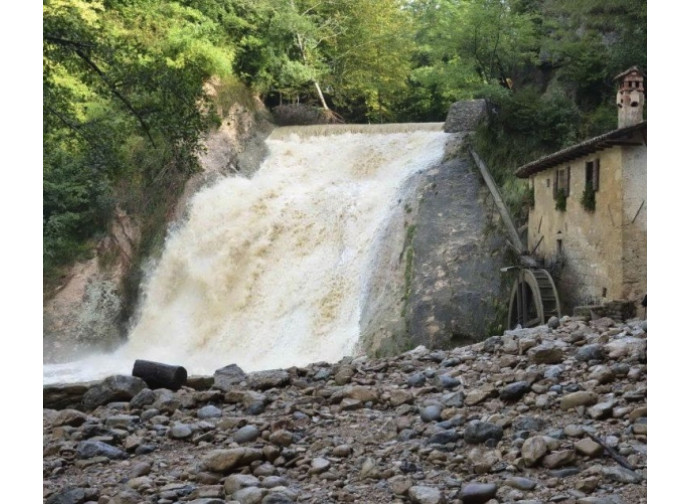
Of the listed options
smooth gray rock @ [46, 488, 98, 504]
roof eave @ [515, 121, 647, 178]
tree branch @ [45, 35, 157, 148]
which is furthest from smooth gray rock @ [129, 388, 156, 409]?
roof eave @ [515, 121, 647, 178]

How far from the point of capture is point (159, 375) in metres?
6.41

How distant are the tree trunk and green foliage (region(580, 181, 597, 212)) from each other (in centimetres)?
514

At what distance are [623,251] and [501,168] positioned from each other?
5.03m

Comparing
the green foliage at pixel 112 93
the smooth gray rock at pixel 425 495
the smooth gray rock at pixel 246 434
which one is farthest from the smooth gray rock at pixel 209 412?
the green foliage at pixel 112 93

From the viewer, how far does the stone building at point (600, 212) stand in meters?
8.05

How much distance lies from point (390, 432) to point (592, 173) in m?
5.53

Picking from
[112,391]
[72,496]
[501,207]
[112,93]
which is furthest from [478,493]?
[501,207]

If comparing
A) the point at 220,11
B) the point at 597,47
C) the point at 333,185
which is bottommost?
the point at 333,185

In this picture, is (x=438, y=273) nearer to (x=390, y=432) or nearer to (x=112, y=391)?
(x=112, y=391)

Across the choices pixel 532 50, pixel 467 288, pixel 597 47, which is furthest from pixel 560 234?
pixel 532 50

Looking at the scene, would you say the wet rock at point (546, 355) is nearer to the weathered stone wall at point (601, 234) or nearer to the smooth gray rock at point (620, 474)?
the smooth gray rock at point (620, 474)

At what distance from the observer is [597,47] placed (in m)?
12.9

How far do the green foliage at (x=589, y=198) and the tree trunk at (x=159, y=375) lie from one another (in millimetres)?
5138
